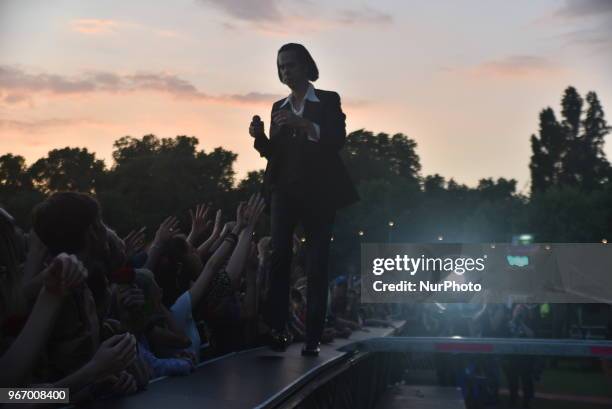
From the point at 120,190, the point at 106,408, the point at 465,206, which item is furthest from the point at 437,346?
the point at 465,206

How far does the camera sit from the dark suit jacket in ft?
20.3

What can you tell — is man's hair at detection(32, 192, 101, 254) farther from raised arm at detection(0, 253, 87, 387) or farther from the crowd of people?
raised arm at detection(0, 253, 87, 387)

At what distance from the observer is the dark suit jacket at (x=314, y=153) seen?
6.20 meters

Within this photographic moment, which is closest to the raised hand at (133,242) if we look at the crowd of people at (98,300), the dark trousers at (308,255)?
the crowd of people at (98,300)

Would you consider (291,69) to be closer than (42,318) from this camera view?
No

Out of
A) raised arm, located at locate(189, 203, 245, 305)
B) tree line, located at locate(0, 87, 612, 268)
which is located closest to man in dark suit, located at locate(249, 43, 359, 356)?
raised arm, located at locate(189, 203, 245, 305)

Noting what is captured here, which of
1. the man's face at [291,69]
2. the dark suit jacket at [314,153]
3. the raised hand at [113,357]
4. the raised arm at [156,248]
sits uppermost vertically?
the man's face at [291,69]

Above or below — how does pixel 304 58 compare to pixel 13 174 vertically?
below

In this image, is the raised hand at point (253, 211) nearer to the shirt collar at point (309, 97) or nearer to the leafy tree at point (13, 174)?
the shirt collar at point (309, 97)

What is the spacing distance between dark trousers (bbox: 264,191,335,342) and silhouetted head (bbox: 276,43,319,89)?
0.67 m

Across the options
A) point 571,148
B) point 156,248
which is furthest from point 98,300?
point 571,148

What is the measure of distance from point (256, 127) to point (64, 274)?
11.0ft

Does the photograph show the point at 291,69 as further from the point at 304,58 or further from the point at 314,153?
the point at 314,153

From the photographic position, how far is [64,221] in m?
3.36
